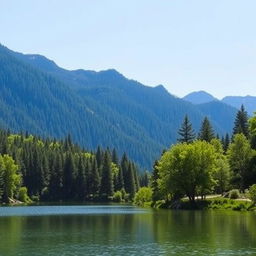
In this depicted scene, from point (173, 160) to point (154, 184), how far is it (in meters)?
29.6

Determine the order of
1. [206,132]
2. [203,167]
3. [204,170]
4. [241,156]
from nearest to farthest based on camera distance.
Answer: [204,170] → [203,167] → [241,156] → [206,132]

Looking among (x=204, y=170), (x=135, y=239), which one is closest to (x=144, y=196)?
(x=204, y=170)

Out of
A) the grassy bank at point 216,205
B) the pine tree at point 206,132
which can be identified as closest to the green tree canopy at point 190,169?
the grassy bank at point 216,205

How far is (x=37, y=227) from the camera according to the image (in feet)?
248

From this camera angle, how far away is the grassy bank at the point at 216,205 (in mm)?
106188

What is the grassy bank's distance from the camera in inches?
4181

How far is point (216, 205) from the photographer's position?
377 feet

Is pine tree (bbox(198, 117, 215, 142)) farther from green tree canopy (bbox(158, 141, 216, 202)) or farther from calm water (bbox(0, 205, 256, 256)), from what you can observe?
calm water (bbox(0, 205, 256, 256))

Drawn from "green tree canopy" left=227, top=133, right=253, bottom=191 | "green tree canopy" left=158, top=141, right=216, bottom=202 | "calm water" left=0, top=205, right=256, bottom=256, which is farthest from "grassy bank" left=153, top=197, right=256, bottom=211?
"calm water" left=0, top=205, right=256, bottom=256

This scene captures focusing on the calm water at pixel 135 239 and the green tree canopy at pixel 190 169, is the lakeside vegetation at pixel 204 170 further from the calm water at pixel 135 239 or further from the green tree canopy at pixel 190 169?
the calm water at pixel 135 239

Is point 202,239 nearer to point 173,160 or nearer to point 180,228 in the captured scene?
point 180,228

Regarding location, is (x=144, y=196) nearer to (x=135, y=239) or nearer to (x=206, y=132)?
(x=206, y=132)

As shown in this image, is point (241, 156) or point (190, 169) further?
point (241, 156)

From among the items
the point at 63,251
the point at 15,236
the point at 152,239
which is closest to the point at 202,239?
the point at 152,239
